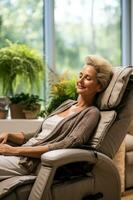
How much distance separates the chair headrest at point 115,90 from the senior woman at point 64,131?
5 cm

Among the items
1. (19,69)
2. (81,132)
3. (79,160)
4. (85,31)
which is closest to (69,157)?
(79,160)

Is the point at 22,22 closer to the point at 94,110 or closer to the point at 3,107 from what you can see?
the point at 3,107

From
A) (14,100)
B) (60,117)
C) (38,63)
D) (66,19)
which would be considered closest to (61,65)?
(66,19)

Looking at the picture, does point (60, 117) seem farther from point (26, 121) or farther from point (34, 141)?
point (26, 121)

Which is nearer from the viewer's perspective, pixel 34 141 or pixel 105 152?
pixel 105 152

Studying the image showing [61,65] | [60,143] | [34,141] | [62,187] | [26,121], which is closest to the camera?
[62,187]

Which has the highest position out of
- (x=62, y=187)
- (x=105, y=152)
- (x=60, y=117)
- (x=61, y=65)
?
(x=61, y=65)

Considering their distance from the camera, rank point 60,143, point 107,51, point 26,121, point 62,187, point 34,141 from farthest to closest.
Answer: point 107,51 → point 26,121 → point 34,141 → point 60,143 → point 62,187

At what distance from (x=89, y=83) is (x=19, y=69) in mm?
1106

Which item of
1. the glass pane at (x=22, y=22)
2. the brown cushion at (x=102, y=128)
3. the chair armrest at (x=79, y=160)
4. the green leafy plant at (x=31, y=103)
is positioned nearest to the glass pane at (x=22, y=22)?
the glass pane at (x=22, y=22)

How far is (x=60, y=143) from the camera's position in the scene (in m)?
1.96

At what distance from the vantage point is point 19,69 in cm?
312

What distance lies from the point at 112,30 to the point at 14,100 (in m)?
1.92

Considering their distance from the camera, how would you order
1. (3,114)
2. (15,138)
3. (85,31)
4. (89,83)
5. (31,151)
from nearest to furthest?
(31,151), (89,83), (15,138), (3,114), (85,31)
